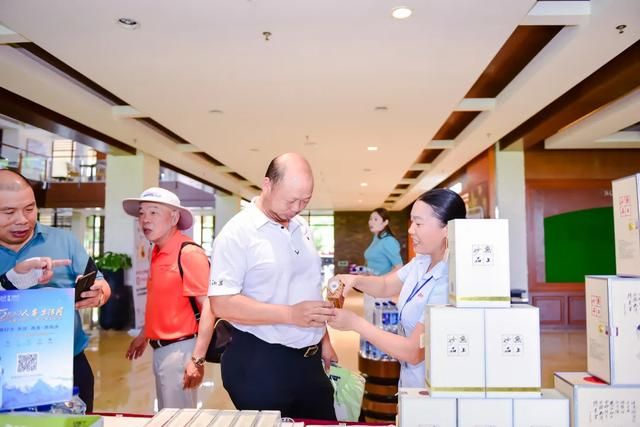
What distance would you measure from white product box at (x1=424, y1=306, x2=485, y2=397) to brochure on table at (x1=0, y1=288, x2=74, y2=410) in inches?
39.4

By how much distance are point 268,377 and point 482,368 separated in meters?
0.87

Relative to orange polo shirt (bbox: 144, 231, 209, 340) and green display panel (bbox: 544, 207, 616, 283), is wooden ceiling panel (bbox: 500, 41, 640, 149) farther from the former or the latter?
orange polo shirt (bbox: 144, 231, 209, 340)

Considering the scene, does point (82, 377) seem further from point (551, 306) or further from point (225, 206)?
point (225, 206)

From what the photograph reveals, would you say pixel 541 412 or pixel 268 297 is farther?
pixel 268 297

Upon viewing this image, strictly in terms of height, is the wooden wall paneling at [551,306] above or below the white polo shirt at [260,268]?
below

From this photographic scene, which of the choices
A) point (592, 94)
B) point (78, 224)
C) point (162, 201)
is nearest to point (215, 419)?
point (162, 201)

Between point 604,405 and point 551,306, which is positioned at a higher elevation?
point 604,405

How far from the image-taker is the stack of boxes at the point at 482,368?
1314 mm

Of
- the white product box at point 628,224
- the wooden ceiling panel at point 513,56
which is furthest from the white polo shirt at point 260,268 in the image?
the wooden ceiling panel at point 513,56

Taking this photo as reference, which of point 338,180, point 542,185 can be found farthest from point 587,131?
point 338,180

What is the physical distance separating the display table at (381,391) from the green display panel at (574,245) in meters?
6.33

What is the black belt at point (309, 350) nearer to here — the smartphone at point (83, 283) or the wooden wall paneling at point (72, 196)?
the smartphone at point (83, 283)

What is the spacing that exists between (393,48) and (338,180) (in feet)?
27.2

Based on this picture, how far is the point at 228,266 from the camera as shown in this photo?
190 centimetres
